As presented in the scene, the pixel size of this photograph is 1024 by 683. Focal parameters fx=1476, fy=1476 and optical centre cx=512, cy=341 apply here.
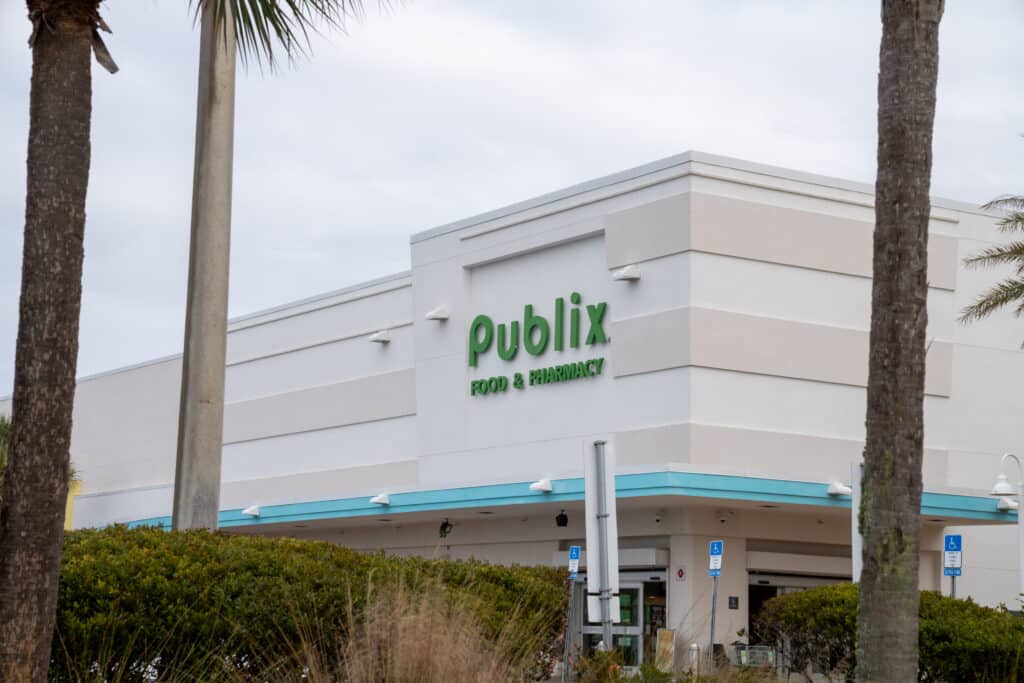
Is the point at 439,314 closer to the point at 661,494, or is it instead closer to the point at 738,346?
the point at 738,346

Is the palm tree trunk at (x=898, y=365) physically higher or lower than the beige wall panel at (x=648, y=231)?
lower

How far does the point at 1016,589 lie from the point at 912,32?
82.5ft

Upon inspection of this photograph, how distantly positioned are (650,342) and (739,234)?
2722 millimetres

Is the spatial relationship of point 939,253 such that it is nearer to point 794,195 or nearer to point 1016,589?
point 794,195

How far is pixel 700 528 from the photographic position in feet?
94.9

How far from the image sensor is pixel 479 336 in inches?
1296

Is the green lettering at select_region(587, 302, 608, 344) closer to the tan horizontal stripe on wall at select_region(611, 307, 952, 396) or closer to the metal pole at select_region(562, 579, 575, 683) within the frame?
the tan horizontal stripe on wall at select_region(611, 307, 952, 396)

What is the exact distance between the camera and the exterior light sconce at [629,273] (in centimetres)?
2884

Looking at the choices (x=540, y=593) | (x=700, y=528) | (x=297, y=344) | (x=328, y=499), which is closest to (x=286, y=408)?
(x=297, y=344)

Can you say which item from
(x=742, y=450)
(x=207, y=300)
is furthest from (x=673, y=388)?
(x=207, y=300)

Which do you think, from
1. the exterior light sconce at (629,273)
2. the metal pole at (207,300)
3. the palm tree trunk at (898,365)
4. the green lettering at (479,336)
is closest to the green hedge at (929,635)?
the palm tree trunk at (898,365)

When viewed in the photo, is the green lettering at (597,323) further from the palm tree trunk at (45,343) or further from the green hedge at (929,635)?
the palm tree trunk at (45,343)

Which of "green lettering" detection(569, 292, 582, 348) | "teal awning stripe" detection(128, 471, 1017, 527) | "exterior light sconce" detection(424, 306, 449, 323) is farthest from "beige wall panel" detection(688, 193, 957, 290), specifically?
"exterior light sconce" detection(424, 306, 449, 323)

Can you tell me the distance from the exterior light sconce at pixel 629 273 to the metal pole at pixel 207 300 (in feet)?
51.4
